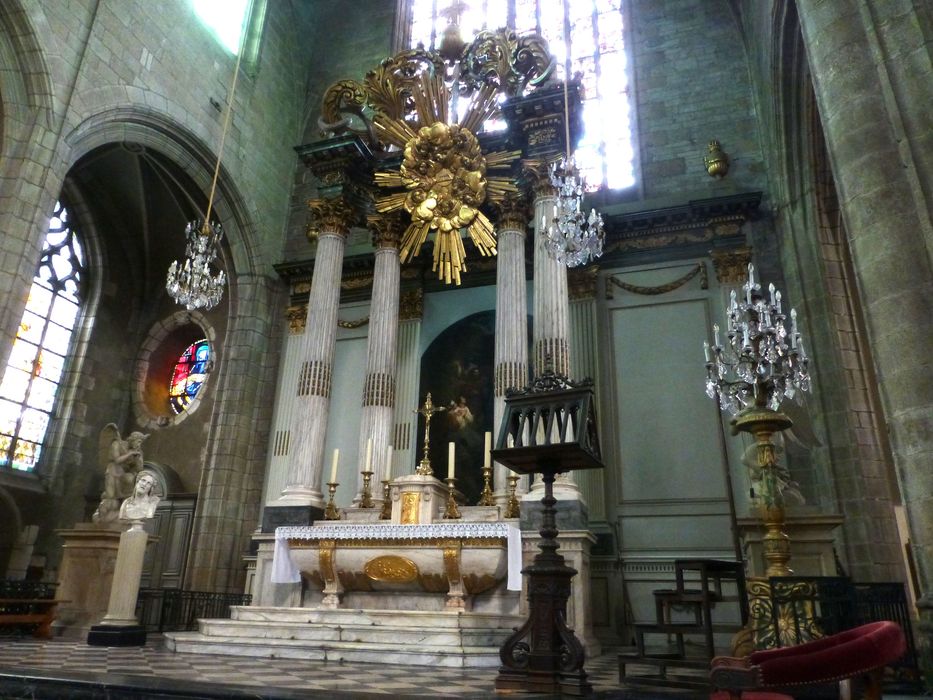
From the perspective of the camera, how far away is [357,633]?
6062 mm

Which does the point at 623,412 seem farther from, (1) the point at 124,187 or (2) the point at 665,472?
(1) the point at 124,187

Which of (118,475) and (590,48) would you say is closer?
(118,475)

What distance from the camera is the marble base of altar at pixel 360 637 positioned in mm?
5586

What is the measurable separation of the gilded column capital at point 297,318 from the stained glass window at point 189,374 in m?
2.01

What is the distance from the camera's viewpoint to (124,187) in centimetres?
1256

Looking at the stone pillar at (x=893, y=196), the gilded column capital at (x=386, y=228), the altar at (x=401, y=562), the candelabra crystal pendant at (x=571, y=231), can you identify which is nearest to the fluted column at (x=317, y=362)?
the gilded column capital at (x=386, y=228)

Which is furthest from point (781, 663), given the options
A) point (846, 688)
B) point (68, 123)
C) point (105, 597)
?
point (68, 123)

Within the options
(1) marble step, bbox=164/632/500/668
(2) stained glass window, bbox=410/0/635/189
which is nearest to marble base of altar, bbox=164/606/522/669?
(1) marble step, bbox=164/632/500/668

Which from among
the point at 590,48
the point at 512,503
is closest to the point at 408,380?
the point at 512,503

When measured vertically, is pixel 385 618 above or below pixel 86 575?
below

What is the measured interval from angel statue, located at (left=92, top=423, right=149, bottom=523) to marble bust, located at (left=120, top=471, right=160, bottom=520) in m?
1.30

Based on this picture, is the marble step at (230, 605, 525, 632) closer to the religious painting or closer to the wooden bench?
the wooden bench

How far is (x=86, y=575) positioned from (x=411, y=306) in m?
5.78

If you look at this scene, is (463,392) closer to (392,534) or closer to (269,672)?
(392,534)
